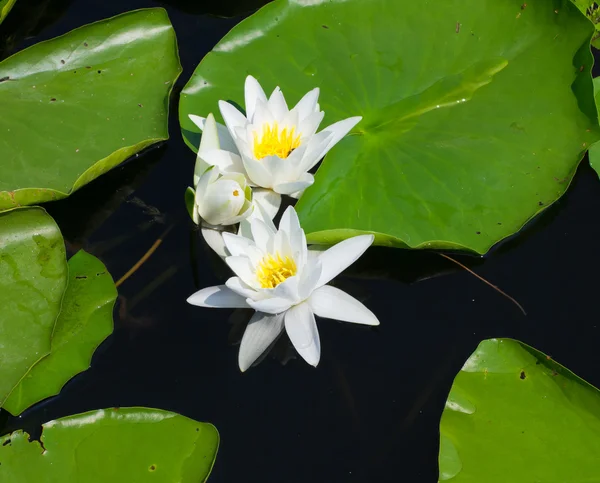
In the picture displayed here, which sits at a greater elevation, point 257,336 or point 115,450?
point 257,336

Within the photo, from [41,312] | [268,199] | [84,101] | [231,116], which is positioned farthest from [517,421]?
[84,101]

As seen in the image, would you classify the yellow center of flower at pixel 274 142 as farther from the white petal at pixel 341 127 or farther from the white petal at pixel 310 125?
the white petal at pixel 341 127

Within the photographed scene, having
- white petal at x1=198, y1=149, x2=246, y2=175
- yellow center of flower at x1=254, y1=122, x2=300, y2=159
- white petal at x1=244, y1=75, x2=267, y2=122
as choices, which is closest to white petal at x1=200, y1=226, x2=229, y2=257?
white petal at x1=198, y1=149, x2=246, y2=175

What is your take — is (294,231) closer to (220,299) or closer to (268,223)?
(268,223)

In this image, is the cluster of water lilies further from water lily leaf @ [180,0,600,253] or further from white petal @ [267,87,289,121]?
water lily leaf @ [180,0,600,253]

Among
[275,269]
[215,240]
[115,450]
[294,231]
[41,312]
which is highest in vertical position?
[294,231]

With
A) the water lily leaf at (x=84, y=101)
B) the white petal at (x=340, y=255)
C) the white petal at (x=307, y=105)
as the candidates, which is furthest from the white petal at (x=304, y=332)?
the water lily leaf at (x=84, y=101)
